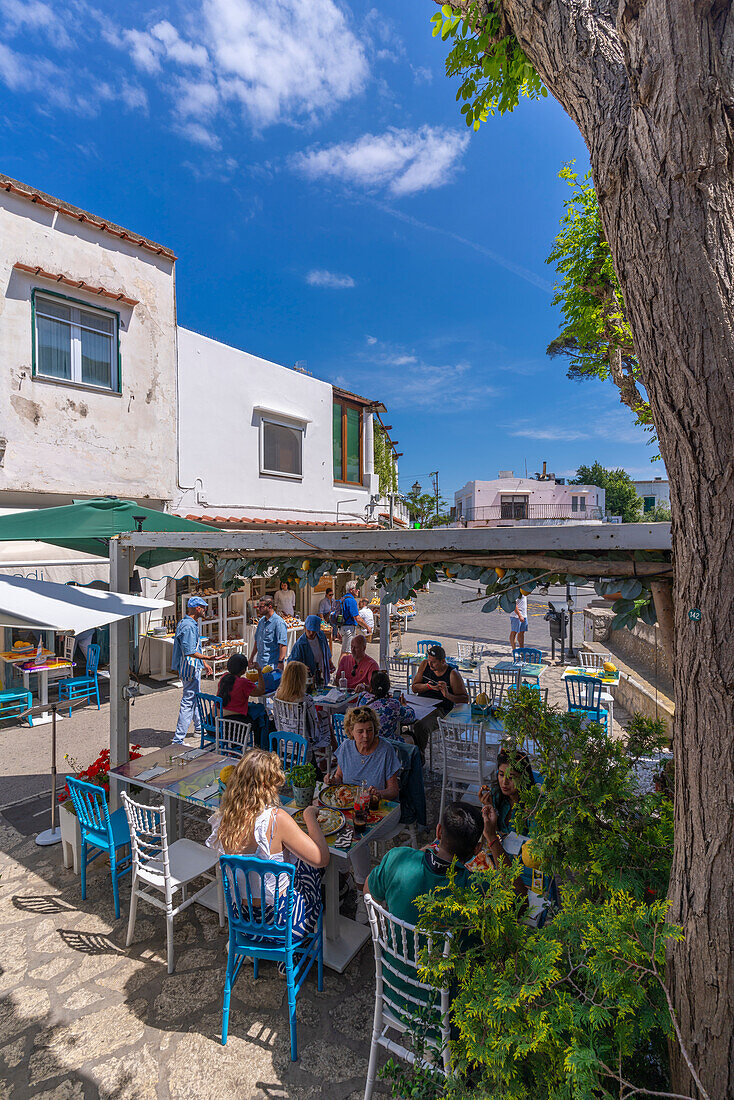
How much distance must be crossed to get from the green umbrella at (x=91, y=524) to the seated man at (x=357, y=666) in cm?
295

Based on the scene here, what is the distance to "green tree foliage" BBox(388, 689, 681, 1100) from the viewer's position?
1.80m

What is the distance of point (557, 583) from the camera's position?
3.33 metres

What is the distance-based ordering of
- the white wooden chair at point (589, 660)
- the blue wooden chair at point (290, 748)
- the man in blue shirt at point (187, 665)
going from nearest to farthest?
the blue wooden chair at point (290, 748), the man in blue shirt at point (187, 665), the white wooden chair at point (589, 660)

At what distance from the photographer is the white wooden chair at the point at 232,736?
19.0 feet

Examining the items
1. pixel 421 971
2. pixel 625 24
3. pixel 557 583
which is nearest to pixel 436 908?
pixel 421 971

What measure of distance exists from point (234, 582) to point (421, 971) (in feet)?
12.5

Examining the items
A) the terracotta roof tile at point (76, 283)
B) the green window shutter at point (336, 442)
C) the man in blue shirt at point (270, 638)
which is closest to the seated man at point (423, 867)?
the man in blue shirt at point (270, 638)

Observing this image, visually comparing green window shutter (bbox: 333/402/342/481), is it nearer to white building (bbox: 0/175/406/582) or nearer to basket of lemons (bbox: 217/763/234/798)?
white building (bbox: 0/175/406/582)

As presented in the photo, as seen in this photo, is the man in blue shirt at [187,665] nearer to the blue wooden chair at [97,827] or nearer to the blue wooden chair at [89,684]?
the blue wooden chair at [89,684]

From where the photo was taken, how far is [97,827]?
4203 mm

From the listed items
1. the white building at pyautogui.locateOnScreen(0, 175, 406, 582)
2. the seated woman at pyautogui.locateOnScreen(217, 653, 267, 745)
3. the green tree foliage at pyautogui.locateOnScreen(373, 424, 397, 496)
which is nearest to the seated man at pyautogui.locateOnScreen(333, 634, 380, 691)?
the seated woman at pyautogui.locateOnScreen(217, 653, 267, 745)

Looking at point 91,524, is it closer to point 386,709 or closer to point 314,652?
point 314,652

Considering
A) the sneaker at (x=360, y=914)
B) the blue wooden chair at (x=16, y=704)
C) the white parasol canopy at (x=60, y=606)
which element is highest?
the white parasol canopy at (x=60, y=606)

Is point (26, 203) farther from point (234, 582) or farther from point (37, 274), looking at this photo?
point (234, 582)
